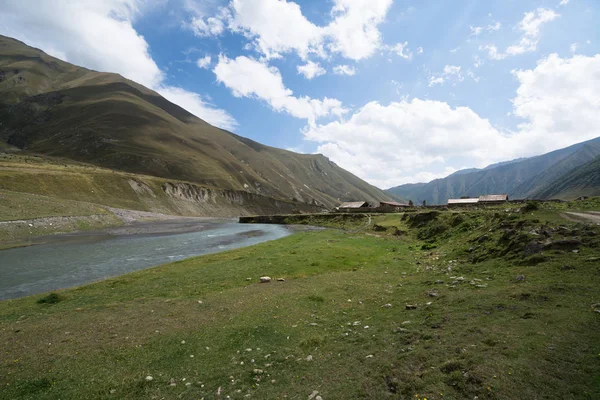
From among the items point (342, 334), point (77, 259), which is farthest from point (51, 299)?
point (342, 334)

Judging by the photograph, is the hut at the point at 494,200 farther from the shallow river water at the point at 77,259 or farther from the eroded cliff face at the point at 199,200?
the eroded cliff face at the point at 199,200

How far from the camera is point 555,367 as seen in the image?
8078 millimetres

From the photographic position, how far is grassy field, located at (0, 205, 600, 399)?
28.8 feet

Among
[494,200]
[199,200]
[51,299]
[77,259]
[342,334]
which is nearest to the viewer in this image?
[342,334]

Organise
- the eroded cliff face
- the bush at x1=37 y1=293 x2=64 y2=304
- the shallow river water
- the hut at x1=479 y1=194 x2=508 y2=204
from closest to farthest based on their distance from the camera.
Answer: the bush at x1=37 y1=293 x2=64 y2=304
the shallow river water
the hut at x1=479 y1=194 x2=508 y2=204
the eroded cliff face

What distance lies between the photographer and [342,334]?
13.3m

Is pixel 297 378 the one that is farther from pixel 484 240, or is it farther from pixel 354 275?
pixel 484 240

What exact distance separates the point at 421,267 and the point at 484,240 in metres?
6.09

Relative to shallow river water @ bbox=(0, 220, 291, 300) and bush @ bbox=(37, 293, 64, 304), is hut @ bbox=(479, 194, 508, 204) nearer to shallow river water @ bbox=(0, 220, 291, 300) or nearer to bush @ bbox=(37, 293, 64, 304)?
shallow river water @ bbox=(0, 220, 291, 300)

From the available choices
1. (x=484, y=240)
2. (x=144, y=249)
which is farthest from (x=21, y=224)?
(x=484, y=240)

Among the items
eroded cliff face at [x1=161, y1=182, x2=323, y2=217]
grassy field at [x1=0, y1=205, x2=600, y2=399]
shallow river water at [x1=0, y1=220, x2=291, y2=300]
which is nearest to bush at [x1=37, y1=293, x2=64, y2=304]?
grassy field at [x1=0, y1=205, x2=600, y2=399]

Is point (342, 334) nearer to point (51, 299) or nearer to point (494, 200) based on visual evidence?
point (51, 299)

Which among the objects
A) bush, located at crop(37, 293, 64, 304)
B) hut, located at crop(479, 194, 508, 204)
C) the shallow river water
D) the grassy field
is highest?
hut, located at crop(479, 194, 508, 204)

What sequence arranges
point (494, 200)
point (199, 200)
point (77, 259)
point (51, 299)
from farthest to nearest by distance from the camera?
1. point (199, 200)
2. point (494, 200)
3. point (77, 259)
4. point (51, 299)
